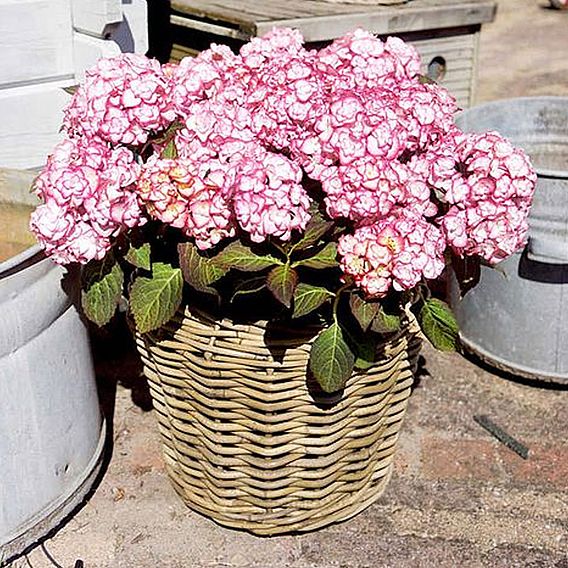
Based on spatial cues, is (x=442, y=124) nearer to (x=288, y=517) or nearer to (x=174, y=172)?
(x=174, y=172)

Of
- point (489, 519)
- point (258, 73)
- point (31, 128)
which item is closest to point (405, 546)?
point (489, 519)

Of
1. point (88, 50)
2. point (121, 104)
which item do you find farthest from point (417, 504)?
point (88, 50)

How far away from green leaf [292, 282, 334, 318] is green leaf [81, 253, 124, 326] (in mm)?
332

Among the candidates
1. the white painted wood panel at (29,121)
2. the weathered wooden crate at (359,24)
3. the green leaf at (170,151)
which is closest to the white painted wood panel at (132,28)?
the white painted wood panel at (29,121)

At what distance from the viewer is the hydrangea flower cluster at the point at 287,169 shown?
160cm

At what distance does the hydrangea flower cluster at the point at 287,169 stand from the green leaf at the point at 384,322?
3.0 inches

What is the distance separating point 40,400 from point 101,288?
28 centimetres

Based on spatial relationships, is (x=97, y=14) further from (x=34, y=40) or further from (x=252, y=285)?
(x=252, y=285)

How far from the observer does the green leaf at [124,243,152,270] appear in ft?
5.62

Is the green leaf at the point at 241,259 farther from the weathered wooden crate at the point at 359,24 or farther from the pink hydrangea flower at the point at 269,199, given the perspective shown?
→ the weathered wooden crate at the point at 359,24

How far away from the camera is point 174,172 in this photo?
1.64 metres

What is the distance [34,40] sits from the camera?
237 cm

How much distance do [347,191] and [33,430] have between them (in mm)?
769

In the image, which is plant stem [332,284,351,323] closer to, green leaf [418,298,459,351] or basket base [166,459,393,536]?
green leaf [418,298,459,351]
